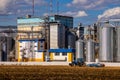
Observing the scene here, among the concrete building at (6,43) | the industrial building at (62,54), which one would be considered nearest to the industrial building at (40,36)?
the industrial building at (62,54)

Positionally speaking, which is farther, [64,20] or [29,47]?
[64,20]

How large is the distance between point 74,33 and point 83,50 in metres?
15.3

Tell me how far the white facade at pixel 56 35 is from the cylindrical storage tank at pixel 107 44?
772 inches

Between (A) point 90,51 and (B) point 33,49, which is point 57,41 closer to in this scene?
(B) point 33,49

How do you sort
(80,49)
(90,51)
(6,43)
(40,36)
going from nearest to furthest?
(90,51) → (80,49) → (40,36) → (6,43)

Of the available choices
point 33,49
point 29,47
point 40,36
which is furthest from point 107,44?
point 29,47

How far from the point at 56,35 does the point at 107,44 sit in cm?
2197

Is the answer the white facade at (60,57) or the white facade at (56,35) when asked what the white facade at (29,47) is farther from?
the white facade at (60,57)

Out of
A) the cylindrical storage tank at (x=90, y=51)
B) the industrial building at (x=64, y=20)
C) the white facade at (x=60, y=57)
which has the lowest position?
the white facade at (x=60, y=57)

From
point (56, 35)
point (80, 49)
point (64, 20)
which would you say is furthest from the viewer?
point (64, 20)

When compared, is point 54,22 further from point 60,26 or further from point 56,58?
point 56,58

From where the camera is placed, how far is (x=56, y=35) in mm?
115750

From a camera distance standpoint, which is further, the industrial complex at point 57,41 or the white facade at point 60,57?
the white facade at point 60,57

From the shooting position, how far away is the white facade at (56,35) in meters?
116
